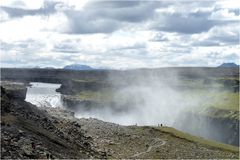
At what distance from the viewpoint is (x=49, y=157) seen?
5288 cm

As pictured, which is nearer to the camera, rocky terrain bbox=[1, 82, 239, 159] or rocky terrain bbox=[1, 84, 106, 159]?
rocky terrain bbox=[1, 84, 106, 159]

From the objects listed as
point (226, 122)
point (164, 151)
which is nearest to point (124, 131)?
point (164, 151)

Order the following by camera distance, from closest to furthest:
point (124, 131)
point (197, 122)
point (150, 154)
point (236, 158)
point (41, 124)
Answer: point (41, 124), point (150, 154), point (236, 158), point (124, 131), point (197, 122)

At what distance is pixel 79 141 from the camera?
231 ft

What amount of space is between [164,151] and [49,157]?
91.1ft

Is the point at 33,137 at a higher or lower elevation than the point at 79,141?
higher

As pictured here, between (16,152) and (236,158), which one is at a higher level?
(16,152)

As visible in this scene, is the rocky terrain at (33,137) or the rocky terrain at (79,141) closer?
the rocky terrain at (33,137)

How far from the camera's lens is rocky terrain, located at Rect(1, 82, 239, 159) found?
53.8 meters

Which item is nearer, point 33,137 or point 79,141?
point 33,137

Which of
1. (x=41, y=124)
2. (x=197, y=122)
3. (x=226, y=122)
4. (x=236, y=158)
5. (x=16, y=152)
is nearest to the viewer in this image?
(x=16, y=152)

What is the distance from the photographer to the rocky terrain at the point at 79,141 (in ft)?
177

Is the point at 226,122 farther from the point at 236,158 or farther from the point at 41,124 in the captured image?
the point at 41,124

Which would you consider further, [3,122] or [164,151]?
[164,151]
